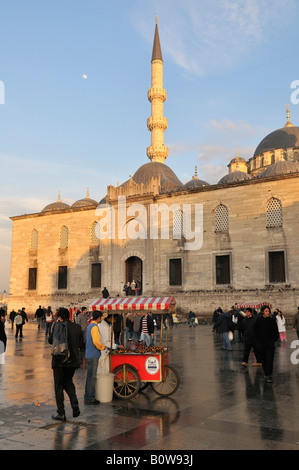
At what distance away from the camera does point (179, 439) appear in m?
4.98

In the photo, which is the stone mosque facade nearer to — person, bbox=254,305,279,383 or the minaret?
the minaret

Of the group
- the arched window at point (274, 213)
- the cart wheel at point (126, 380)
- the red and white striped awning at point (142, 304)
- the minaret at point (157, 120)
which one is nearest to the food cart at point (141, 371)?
the cart wheel at point (126, 380)

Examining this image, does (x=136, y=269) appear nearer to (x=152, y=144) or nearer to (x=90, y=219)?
(x=90, y=219)

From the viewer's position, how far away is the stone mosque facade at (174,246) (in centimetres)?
2603

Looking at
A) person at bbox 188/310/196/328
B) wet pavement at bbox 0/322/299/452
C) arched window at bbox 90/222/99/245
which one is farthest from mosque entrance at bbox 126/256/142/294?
wet pavement at bbox 0/322/299/452

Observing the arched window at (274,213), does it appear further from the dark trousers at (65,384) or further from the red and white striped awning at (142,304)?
the dark trousers at (65,384)

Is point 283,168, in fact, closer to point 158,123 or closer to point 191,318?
point 191,318

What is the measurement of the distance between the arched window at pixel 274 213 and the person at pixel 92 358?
69.5 ft

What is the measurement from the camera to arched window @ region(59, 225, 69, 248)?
35.5m

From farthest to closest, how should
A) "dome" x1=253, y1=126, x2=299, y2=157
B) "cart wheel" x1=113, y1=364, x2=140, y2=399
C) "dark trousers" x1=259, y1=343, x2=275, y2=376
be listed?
"dome" x1=253, y1=126, x2=299, y2=157 < "dark trousers" x1=259, y1=343, x2=275, y2=376 < "cart wheel" x1=113, y1=364, x2=140, y2=399

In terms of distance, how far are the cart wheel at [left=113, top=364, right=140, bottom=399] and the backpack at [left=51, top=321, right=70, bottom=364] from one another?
1.61 m

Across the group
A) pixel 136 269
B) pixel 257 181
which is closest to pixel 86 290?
pixel 136 269

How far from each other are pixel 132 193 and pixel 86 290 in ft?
28.4

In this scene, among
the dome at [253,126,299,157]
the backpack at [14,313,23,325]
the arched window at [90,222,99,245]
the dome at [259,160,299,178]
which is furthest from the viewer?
the dome at [253,126,299,157]
